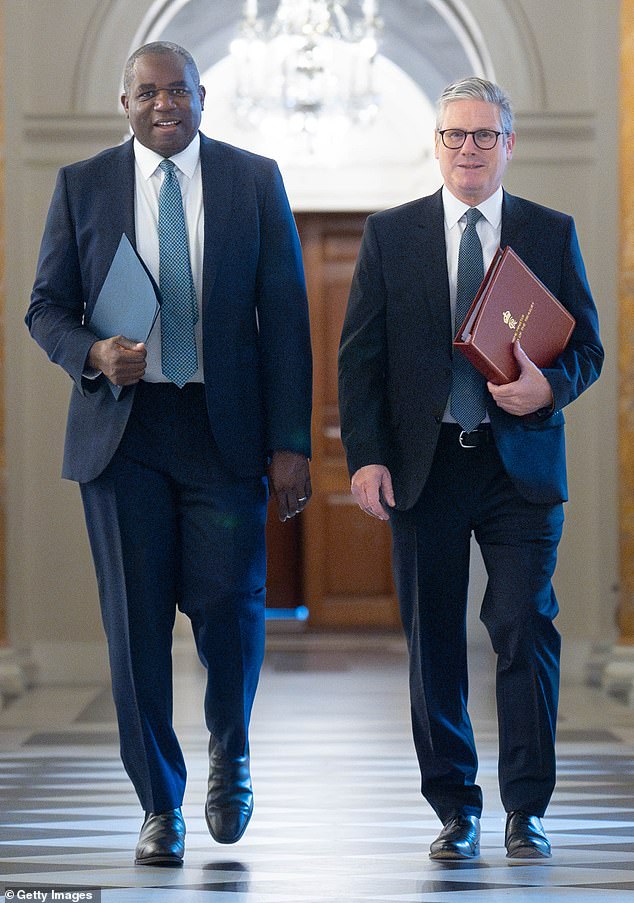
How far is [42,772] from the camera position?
4805 millimetres

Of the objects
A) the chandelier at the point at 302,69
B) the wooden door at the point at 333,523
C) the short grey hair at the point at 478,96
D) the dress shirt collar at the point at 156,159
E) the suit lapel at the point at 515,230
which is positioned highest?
the chandelier at the point at 302,69

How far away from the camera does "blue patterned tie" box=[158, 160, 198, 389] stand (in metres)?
3.22

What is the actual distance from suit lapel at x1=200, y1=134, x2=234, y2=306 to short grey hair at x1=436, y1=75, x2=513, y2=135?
473mm

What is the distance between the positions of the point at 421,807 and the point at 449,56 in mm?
6624

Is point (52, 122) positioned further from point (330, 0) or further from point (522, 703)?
point (522, 703)

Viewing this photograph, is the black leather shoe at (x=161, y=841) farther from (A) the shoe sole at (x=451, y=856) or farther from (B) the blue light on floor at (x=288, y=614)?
(B) the blue light on floor at (x=288, y=614)

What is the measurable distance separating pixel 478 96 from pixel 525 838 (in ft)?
5.16

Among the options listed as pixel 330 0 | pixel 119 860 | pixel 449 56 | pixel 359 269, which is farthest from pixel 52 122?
pixel 119 860

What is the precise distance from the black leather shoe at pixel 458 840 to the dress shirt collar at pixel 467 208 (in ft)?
4.23

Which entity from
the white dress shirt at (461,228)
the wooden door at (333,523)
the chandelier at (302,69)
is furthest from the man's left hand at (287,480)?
the wooden door at (333,523)

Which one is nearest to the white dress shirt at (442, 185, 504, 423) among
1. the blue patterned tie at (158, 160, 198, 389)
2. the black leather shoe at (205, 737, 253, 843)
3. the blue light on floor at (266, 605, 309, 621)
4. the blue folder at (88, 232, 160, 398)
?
the blue patterned tie at (158, 160, 198, 389)

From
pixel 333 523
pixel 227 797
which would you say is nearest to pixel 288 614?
pixel 333 523

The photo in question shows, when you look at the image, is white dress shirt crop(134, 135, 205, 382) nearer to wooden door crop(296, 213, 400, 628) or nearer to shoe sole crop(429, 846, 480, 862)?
shoe sole crop(429, 846, 480, 862)

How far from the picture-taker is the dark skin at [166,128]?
3098mm
